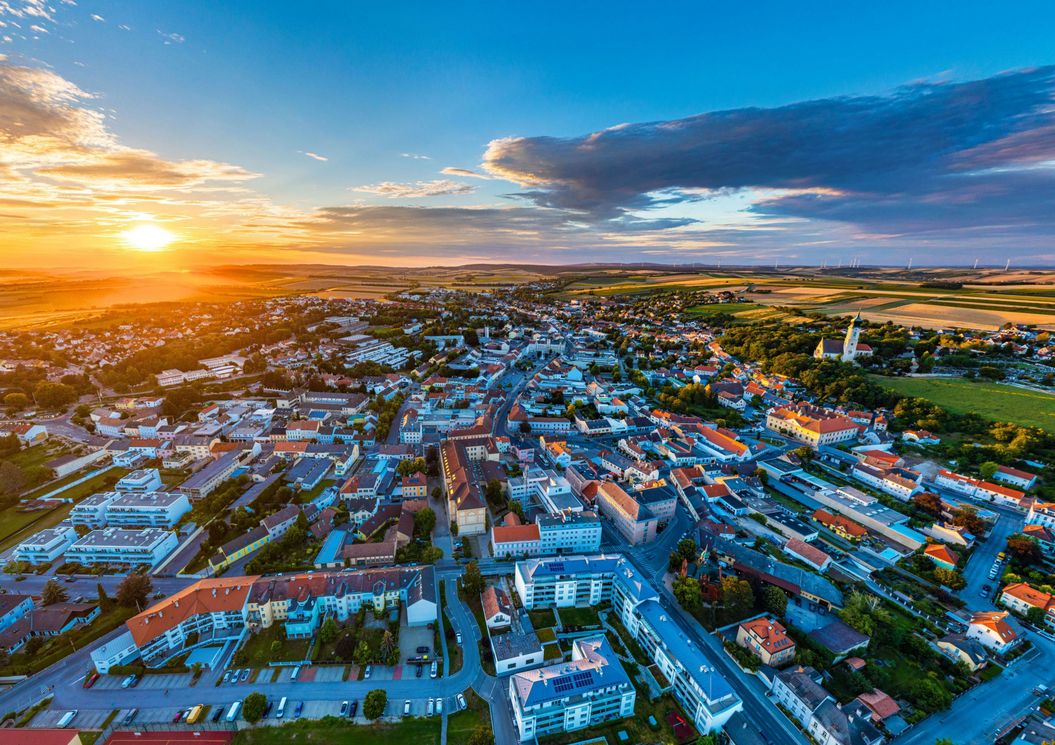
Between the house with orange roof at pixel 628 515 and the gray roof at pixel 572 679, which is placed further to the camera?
the house with orange roof at pixel 628 515

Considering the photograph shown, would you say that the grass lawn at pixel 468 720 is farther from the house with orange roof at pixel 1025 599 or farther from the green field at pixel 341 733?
the house with orange roof at pixel 1025 599

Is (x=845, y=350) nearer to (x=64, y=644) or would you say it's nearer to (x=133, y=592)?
(x=133, y=592)

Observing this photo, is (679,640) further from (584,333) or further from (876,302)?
(876,302)

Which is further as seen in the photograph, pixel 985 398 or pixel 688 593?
pixel 985 398

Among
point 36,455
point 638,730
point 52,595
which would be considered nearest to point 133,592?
point 52,595

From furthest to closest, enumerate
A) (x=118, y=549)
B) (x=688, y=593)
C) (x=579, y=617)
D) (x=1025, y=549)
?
(x=1025, y=549), (x=118, y=549), (x=579, y=617), (x=688, y=593)

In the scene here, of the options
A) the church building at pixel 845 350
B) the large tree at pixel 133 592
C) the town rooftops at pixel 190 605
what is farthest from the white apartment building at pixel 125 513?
the church building at pixel 845 350
